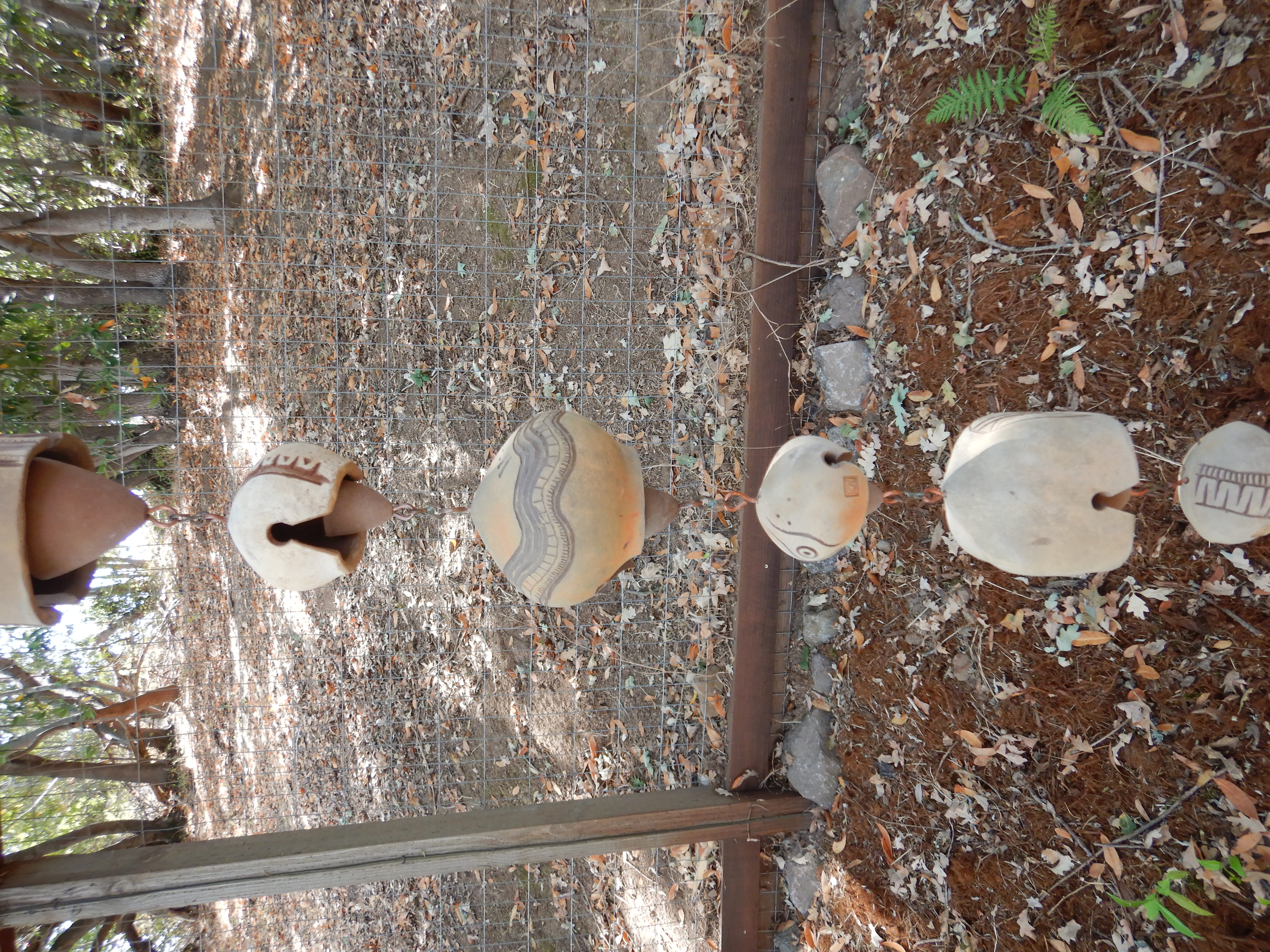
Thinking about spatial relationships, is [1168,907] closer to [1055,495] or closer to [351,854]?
[1055,495]

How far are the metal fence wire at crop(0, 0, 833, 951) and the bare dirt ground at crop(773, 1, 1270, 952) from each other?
36.1 inches

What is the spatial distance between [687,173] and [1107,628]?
3232 mm

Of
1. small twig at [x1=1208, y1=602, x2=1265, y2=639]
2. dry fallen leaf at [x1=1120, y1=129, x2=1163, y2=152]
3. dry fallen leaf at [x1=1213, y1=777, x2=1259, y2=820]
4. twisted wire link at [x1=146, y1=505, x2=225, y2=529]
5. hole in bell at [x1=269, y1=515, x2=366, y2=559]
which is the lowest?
dry fallen leaf at [x1=1213, y1=777, x2=1259, y2=820]

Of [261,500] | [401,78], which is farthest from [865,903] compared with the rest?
[401,78]

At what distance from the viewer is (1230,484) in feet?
5.83

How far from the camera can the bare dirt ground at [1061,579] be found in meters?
2.31

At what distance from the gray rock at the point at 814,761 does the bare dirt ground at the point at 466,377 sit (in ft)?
1.48

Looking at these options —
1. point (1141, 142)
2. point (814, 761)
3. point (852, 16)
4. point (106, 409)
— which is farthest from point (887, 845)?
point (106, 409)

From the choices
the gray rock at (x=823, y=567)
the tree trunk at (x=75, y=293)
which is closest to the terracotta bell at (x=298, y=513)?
the gray rock at (x=823, y=567)

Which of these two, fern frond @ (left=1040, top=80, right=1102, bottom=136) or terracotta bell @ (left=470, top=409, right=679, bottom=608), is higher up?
fern frond @ (left=1040, top=80, right=1102, bottom=136)

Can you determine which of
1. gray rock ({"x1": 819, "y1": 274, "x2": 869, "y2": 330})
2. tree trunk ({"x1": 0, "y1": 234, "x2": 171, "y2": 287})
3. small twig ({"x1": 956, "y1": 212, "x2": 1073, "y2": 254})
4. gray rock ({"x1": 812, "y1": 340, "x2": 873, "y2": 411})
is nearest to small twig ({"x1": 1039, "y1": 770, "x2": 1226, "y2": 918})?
small twig ({"x1": 956, "y1": 212, "x2": 1073, "y2": 254})

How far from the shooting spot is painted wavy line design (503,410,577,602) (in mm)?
2217

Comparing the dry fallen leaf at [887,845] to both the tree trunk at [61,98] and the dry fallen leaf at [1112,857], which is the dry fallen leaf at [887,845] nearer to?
the dry fallen leaf at [1112,857]

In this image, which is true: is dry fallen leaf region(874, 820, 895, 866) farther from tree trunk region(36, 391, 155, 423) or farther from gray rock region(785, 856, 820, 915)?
tree trunk region(36, 391, 155, 423)
